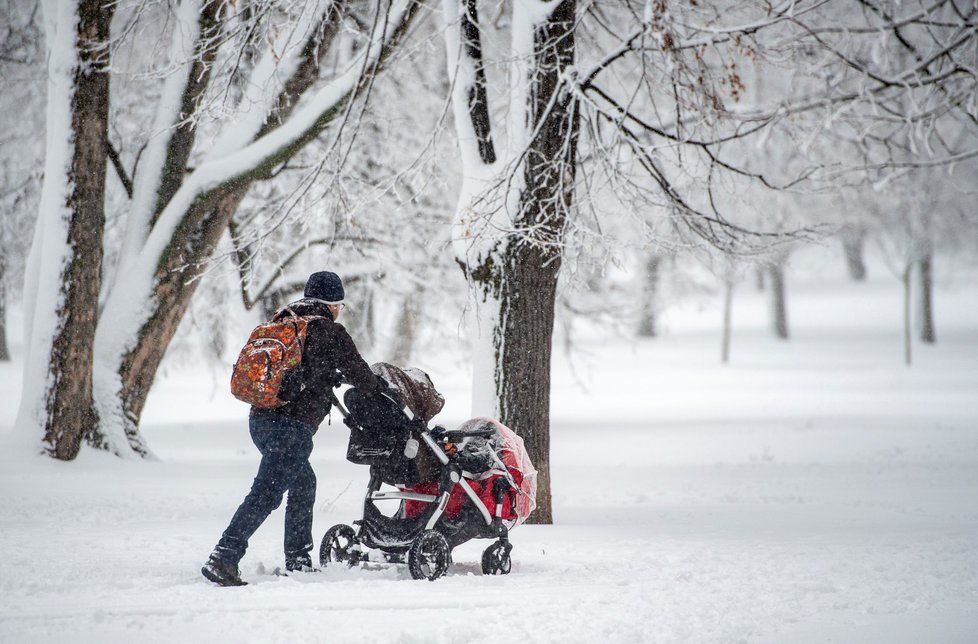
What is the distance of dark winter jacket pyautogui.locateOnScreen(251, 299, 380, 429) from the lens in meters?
4.71

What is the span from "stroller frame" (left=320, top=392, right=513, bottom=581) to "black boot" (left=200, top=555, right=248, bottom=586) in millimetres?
726

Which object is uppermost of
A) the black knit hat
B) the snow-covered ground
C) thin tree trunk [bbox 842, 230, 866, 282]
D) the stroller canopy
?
thin tree trunk [bbox 842, 230, 866, 282]

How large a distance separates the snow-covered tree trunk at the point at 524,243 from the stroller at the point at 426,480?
4.72 feet

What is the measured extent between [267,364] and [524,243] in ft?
8.70

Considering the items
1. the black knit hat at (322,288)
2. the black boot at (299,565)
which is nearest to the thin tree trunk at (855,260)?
the black knit hat at (322,288)

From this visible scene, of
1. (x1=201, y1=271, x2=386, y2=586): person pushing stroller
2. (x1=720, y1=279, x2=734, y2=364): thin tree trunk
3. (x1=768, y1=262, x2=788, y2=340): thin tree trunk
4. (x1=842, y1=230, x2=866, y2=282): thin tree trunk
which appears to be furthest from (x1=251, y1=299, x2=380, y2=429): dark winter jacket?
(x1=842, y1=230, x2=866, y2=282): thin tree trunk

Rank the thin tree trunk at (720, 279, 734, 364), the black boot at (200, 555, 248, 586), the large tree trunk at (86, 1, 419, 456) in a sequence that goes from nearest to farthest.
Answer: the black boot at (200, 555, 248, 586)
the large tree trunk at (86, 1, 419, 456)
the thin tree trunk at (720, 279, 734, 364)

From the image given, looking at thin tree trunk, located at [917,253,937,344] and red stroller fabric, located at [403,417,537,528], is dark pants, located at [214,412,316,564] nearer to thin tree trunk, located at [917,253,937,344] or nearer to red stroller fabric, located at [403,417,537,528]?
red stroller fabric, located at [403,417,537,528]

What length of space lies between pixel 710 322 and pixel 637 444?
28.5 meters

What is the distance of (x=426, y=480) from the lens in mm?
5168

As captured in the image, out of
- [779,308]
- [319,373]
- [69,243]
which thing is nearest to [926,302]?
[779,308]

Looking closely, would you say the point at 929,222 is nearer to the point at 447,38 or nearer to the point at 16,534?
the point at 447,38

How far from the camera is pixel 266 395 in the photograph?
4.63 m

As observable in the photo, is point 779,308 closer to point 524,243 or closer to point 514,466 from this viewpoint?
point 524,243
